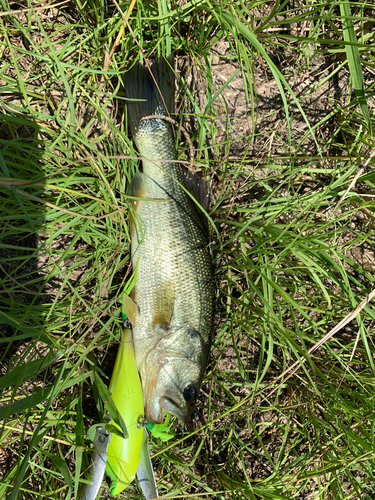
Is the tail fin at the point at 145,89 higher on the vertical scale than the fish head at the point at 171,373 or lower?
higher

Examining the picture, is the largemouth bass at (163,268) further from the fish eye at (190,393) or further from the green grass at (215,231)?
the green grass at (215,231)

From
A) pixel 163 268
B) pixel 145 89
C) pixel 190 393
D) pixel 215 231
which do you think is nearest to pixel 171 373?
pixel 190 393

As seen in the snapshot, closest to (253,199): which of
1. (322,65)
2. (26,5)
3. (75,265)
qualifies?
(322,65)

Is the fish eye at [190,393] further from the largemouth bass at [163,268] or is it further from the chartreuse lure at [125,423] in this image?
the chartreuse lure at [125,423]

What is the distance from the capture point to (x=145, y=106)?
2.24 meters

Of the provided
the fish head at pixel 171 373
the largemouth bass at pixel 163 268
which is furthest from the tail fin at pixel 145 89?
the fish head at pixel 171 373

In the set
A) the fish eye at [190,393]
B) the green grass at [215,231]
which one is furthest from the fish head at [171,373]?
the green grass at [215,231]

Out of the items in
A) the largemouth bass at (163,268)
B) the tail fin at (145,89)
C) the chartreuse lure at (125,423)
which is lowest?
the chartreuse lure at (125,423)

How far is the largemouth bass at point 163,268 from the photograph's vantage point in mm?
2189

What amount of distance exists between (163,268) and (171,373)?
68cm

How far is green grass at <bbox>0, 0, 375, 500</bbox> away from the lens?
7.00 feet

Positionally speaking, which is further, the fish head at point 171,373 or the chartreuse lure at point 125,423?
the fish head at point 171,373

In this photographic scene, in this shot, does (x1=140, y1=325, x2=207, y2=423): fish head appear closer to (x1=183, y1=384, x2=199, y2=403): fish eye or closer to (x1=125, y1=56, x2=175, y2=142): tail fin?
(x1=183, y1=384, x2=199, y2=403): fish eye

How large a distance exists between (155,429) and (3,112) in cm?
220
